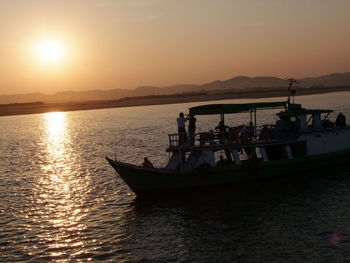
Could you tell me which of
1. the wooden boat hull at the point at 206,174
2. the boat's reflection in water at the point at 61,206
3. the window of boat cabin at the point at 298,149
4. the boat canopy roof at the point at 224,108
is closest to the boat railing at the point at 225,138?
the window of boat cabin at the point at 298,149

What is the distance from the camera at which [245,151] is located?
2495 centimetres

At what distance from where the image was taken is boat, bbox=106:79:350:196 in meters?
22.1

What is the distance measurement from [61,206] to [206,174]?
7969mm

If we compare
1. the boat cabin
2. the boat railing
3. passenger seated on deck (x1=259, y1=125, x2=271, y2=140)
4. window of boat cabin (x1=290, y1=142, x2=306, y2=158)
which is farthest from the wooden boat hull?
passenger seated on deck (x1=259, y1=125, x2=271, y2=140)

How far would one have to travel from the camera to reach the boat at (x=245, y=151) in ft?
72.5

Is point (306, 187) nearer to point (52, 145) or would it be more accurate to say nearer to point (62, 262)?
point (62, 262)

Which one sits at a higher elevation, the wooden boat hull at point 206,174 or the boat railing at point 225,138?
the boat railing at point 225,138

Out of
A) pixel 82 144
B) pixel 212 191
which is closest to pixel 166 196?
pixel 212 191

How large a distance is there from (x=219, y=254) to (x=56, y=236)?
702 cm

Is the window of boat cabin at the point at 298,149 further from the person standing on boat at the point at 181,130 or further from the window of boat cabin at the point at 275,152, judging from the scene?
the person standing on boat at the point at 181,130

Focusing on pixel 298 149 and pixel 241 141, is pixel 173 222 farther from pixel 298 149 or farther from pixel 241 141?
pixel 298 149

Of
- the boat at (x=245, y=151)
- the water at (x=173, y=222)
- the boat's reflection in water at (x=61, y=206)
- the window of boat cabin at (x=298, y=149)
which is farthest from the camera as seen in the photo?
the window of boat cabin at (x=298, y=149)

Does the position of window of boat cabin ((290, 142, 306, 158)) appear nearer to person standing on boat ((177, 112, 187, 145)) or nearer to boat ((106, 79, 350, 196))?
boat ((106, 79, 350, 196))

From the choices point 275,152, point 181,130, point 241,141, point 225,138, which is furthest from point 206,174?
Result: point 275,152
